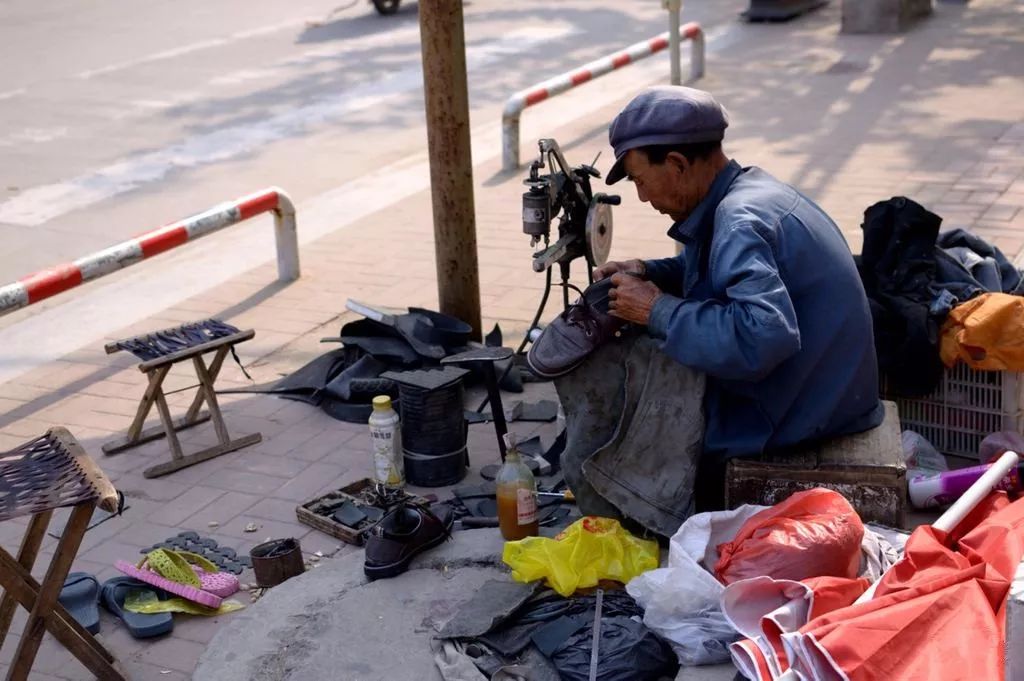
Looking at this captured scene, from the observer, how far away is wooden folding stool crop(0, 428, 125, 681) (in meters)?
3.59

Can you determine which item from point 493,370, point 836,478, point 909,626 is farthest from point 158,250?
point 909,626

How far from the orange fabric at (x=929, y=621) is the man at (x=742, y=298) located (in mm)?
617

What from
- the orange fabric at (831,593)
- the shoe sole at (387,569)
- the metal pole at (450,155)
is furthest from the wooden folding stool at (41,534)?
the metal pole at (450,155)

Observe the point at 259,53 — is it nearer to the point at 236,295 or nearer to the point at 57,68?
the point at 57,68

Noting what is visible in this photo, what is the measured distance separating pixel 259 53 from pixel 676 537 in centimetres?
1290

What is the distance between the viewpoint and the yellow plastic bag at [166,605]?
4.23 metres

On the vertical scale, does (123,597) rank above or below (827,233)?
below

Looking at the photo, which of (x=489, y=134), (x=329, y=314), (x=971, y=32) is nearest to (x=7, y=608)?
(x=329, y=314)

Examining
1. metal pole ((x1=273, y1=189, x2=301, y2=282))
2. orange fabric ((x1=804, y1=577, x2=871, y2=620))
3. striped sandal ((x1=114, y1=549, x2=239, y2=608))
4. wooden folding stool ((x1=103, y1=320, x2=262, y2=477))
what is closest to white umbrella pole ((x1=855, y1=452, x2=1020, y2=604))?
orange fabric ((x1=804, y1=577, x2=871, y2=620))

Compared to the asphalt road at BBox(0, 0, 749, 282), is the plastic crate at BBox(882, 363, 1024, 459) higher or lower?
higher

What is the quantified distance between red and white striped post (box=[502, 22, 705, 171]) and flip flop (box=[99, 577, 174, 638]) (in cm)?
594

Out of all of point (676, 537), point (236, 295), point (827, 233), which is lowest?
point (236, 295)

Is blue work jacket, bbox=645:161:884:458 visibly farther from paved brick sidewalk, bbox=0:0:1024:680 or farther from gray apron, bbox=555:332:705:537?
paved brick sidewalk, bbox=0:0:1024:680

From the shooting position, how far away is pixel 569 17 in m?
17.4
